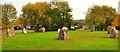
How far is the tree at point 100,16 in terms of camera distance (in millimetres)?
43081

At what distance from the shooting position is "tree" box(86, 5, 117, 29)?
43081 millimetres

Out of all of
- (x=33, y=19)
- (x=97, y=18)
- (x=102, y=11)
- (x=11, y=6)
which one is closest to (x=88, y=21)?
(x=97, y=18)

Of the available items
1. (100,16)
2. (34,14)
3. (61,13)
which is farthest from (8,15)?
(100,16)

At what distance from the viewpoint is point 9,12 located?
33938mm

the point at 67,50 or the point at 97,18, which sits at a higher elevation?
the point at 97,18

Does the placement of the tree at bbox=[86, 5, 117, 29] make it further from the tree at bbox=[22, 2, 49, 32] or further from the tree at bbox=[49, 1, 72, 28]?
the tree at bbox=[22, 2, 49, 32]

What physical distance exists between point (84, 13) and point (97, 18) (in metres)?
4.91

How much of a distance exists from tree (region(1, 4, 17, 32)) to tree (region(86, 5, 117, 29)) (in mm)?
18314

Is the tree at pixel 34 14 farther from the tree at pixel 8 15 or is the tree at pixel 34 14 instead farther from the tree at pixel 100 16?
the tree at pixel 100 16

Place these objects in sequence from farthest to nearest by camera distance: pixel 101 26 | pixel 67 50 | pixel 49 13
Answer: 1. pixel 101 26
2. pixel 49 13
3. pixel 67 50

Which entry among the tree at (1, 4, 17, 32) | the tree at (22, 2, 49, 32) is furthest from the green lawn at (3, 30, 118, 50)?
the tree at (22, 2, 49, 32)

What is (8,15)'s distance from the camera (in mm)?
33219

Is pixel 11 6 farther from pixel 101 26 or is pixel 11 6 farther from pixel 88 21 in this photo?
pixel 101 26

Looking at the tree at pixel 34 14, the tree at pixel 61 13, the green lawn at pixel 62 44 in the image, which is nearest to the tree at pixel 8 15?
the tree at pixel 34 14
